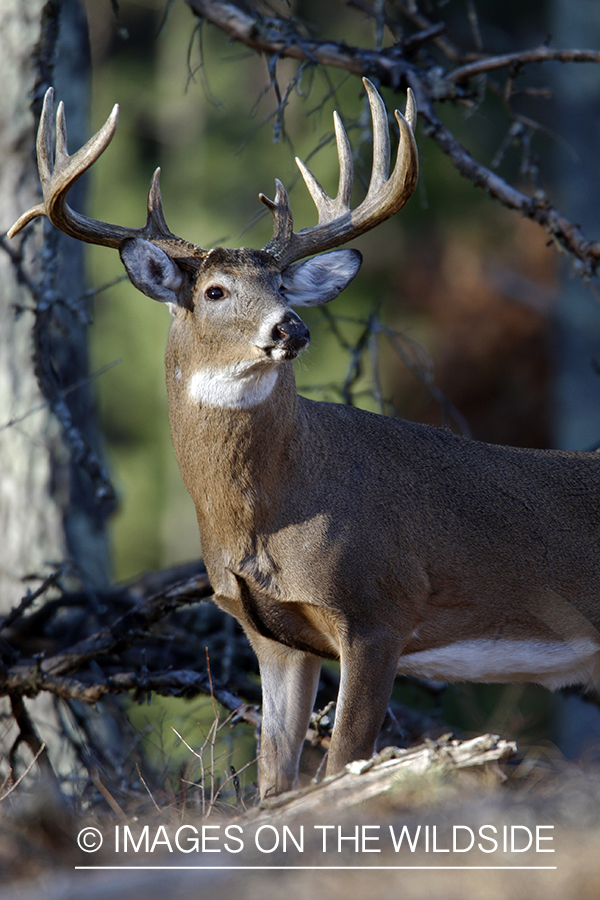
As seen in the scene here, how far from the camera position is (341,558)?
415cm

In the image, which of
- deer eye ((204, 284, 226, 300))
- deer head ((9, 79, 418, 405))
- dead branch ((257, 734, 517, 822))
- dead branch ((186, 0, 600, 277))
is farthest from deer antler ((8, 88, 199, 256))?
dead branch ((257, 734, 517, 822))

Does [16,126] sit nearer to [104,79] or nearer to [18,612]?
[18,612]

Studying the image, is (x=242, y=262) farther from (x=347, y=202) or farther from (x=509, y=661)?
(x=509, y=661)

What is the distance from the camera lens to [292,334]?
3963 mm

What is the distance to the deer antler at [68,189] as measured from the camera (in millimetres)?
4164

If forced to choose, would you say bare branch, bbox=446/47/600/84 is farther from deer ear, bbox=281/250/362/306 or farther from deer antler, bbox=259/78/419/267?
deer ear, bbox=281/250/362/306

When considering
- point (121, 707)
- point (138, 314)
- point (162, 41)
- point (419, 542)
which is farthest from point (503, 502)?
point (162, 41)

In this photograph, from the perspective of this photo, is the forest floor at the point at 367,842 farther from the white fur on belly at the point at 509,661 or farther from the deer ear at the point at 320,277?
the deer ear at the point at 320,277

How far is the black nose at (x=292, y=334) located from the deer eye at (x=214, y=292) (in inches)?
14.5

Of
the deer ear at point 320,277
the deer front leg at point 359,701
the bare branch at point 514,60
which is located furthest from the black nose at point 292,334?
the bare branch at point 514,60

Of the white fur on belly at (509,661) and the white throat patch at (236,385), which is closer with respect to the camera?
the white throat patch at (236,385)

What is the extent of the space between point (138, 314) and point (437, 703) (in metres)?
15.8

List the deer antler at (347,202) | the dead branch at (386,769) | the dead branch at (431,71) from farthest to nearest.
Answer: the dead branch at (431,71) → the deer antler at (347,202) → the dead branch at (386,769)

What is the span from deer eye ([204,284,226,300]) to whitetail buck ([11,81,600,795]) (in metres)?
0.04
